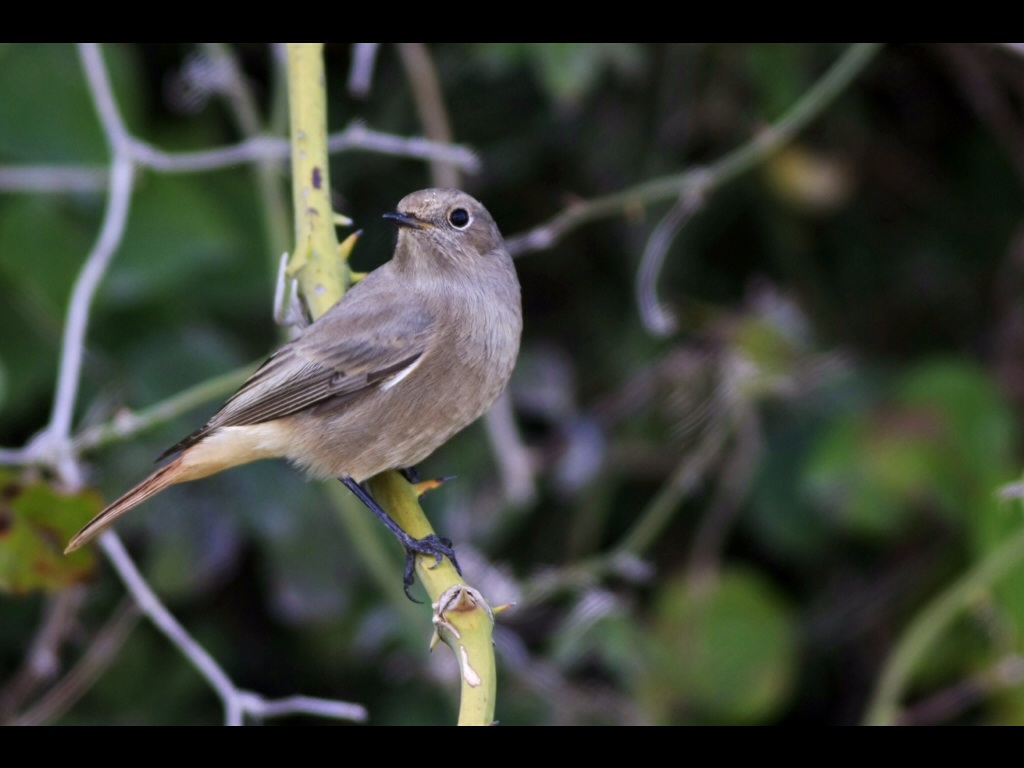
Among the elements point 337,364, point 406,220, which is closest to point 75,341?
point 337,364

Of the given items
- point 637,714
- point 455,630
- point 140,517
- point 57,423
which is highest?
point 140,517

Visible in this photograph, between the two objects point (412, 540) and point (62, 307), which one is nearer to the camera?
point (412, 540)

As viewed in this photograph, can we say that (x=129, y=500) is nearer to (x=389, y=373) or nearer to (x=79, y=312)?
(x=79, y=312)

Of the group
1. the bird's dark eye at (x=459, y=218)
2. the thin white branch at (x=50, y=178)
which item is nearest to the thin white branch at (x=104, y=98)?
the thin white branch at (x=50, y=178)

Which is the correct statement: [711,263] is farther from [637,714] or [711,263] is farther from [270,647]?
[270,647]

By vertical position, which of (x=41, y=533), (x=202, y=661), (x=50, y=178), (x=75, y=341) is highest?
(x=50, y=178)

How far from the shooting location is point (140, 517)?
14.1 ft

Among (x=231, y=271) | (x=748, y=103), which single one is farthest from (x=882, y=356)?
→ (x=231, y=271)

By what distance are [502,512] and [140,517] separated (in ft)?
4.14

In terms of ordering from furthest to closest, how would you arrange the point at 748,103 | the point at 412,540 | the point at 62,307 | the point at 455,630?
the point at 748,103, the point at 62,307, the point at 412,540, the point at 455,630

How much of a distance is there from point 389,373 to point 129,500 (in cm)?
69

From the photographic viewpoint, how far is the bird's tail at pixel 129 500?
2.74 meters

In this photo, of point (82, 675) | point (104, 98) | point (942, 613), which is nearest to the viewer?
point (104, 98)

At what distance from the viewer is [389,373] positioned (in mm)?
3105
